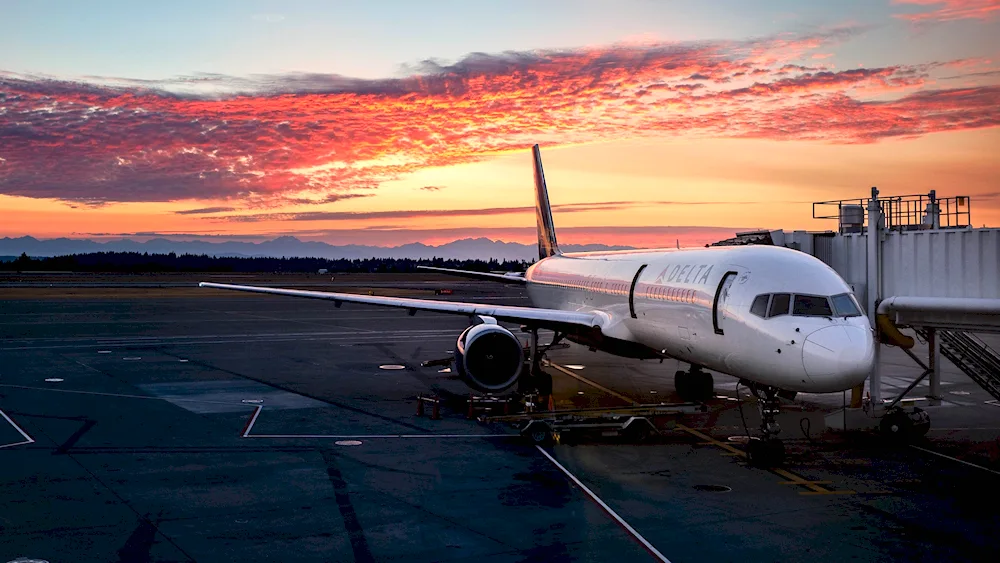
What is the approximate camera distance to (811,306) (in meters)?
16.2

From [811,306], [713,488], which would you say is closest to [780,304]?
[811,306]

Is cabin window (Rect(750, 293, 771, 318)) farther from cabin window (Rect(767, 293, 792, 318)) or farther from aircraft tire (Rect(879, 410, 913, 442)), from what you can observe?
aircraft tire (Rect(879, 410, 913, 442))

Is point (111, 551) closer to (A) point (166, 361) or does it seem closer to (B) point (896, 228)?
(B) point (896, 228)

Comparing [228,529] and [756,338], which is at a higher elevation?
[756,338]

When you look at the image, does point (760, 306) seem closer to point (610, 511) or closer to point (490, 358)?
point (610, 511)

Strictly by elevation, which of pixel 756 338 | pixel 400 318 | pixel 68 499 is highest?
pixel 756 338

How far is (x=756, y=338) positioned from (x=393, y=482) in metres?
7.67

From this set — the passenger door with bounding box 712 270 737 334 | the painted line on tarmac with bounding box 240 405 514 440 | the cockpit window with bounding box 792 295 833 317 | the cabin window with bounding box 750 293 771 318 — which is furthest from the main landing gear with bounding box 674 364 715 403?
the cockpit window with bounding box 792 295 833 317

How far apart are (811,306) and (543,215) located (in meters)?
26.1

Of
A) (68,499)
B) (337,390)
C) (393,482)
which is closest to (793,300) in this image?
(393,482)

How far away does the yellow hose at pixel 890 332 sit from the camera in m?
19.2

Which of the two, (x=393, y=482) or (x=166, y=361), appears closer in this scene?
(x=393, y=482)

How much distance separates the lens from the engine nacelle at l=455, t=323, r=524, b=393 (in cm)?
2264

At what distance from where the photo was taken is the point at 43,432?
2002 centimetres
